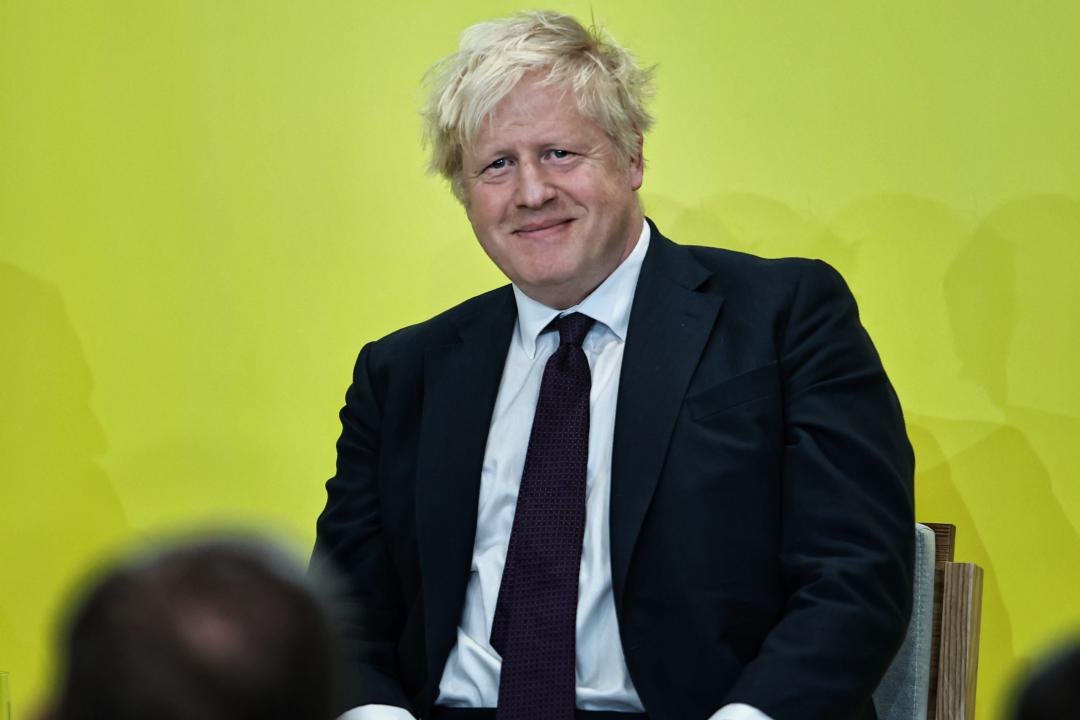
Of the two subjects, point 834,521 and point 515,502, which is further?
point 515,502

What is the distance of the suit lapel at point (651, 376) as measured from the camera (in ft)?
6.52

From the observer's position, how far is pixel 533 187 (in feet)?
7.07

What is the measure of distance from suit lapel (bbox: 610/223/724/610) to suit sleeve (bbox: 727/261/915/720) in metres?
0.14

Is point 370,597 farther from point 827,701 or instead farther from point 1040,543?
point 1040,543

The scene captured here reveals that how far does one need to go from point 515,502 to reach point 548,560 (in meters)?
0.14

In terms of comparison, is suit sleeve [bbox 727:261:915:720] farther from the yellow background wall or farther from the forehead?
the yellow background wall

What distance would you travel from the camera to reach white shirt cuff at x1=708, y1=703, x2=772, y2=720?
1.79 meters

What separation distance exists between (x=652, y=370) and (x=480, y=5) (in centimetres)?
104

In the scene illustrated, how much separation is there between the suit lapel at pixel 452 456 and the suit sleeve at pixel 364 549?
0.10m

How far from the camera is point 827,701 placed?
5.94ft

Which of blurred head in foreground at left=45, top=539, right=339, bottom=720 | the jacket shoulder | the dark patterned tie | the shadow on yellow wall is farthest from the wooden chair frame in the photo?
blurred head in foreground at left=45, top=539, right=339, bottom=720

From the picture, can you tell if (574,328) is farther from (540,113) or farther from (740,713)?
(740,713)

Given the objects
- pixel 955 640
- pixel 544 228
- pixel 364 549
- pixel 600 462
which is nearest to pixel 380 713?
pixel 364 549

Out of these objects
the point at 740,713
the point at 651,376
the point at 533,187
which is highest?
the point at 533,187
